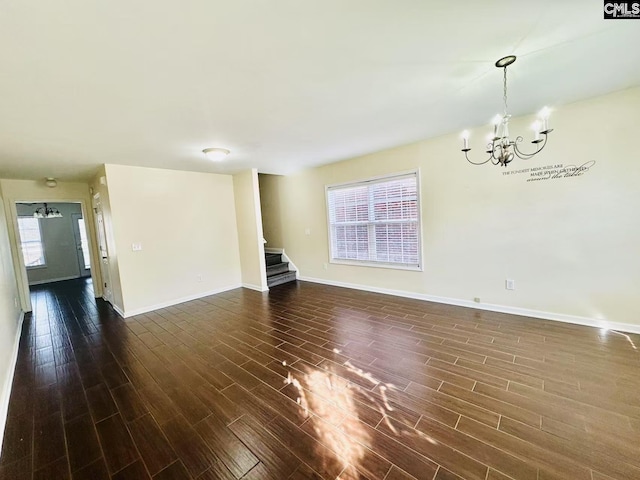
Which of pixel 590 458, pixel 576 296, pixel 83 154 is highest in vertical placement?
pixel 83 154

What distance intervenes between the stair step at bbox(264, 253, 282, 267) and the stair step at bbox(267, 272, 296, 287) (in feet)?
1.32

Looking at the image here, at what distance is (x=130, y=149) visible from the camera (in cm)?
341

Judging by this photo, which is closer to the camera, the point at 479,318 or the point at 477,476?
the point at 477,476

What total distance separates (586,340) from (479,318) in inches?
38.2

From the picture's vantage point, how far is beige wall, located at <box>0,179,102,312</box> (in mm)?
4629

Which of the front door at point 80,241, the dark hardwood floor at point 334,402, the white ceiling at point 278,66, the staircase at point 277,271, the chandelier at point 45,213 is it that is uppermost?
the white ceiling at point 278,66

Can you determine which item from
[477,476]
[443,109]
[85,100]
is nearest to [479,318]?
[477,476]

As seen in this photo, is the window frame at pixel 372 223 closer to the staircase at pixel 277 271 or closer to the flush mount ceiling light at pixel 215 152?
the staircase at pixel 277 271

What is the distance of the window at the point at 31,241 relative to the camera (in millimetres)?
7184

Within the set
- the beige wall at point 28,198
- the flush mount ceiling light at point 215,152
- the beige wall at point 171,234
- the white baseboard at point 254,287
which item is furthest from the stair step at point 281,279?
the beige wall at point 28,198

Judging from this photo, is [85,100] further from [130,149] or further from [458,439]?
[458,439]

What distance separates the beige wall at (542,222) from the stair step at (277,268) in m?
2.53

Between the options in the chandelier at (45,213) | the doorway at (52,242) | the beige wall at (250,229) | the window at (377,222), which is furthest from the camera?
the doorway at (52,242)

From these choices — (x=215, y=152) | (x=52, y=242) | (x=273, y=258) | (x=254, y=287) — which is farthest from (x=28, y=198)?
(x=273, y=258)
